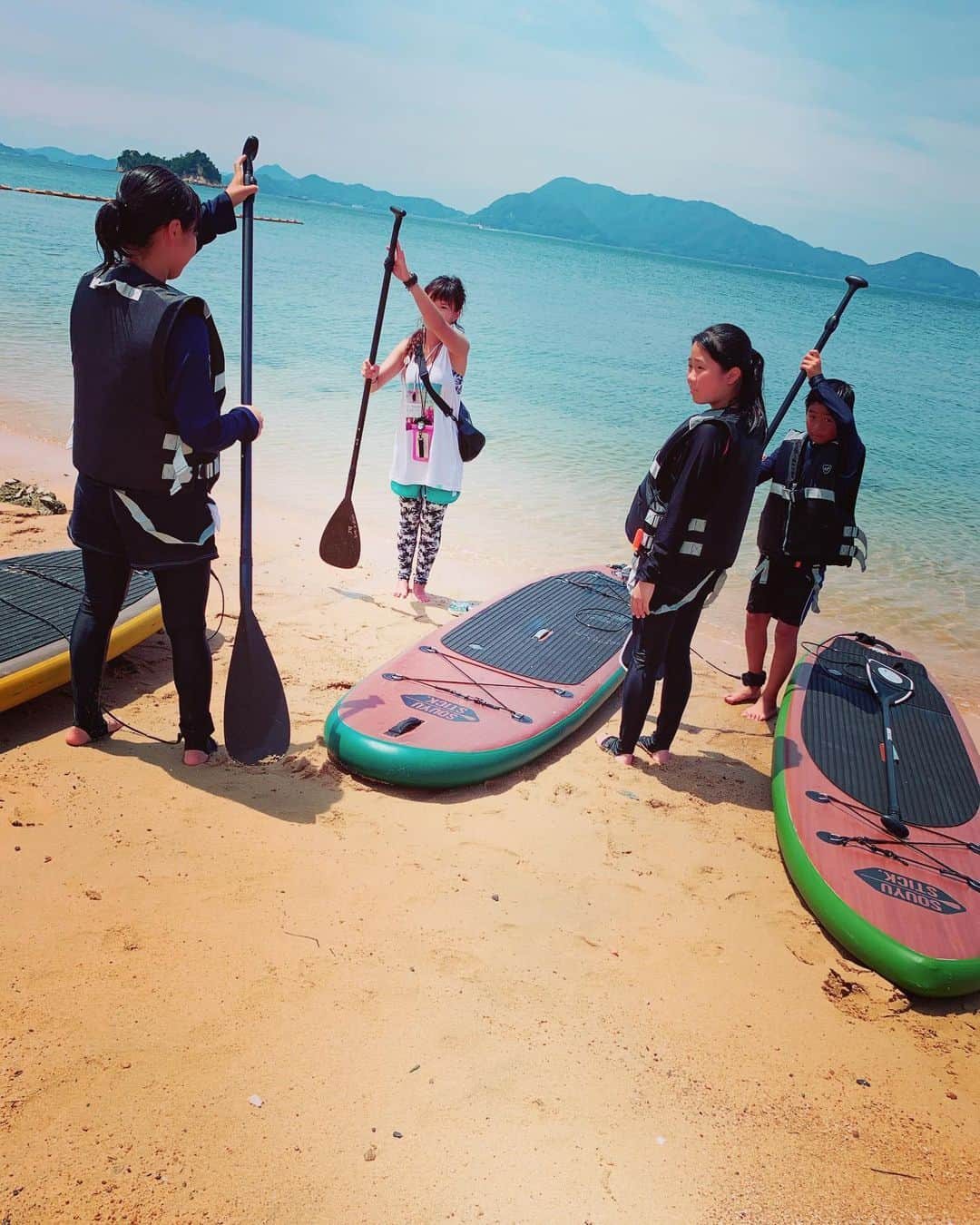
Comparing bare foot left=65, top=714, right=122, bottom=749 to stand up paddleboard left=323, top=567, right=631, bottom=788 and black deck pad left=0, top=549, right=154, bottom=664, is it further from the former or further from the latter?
stand up paddleboard left=323, top=567, right=631, bottom=788

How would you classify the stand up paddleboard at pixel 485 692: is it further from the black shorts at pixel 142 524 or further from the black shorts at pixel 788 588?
the black shorts at pixel 142 524

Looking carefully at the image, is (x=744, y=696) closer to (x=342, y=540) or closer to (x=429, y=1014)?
(x=342, y=540)

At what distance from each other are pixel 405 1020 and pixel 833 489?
3.05 m

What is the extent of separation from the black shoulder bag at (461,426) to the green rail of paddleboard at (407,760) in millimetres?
2147

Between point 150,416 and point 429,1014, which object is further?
point 150,416

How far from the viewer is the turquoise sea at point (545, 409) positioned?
7.82 metres

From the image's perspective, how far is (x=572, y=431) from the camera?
12.2m

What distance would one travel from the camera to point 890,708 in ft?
14.6

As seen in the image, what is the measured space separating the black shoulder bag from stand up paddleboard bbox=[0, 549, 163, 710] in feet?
6.05

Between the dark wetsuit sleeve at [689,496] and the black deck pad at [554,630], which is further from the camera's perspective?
the black deck pad at [554,630]

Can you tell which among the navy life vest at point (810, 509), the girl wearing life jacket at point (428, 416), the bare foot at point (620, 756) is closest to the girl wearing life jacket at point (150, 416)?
the bare foot at point (620, 756)

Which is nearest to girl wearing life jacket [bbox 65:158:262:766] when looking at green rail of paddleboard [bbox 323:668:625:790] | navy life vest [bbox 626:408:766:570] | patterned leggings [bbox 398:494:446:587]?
green rail of paddleboard [bbox 323:668:625:790]

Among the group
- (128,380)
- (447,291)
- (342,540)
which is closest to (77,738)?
(128,380)

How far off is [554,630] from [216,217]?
258 centimetres
